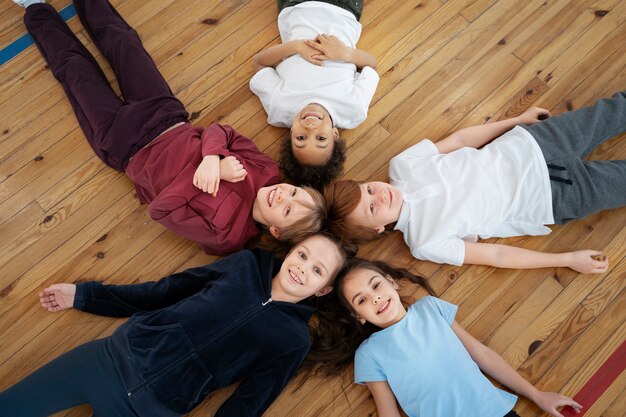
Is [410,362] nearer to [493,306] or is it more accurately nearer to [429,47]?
[493,306]

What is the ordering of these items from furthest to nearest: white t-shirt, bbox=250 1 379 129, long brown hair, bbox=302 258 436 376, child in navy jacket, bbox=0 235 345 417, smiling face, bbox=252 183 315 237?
white t-shirt, bbox=250 1 379 129 < long brown hair, bbox=302 258 436 376 < smiling face, bbox=252 183 315 237 < child in navy jacket, bbox=0 235 345 417

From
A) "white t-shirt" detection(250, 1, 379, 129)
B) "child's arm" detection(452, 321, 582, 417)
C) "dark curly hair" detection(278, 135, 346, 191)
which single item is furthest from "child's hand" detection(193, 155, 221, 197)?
"child's arm" detection(452, 321, 582, 417)

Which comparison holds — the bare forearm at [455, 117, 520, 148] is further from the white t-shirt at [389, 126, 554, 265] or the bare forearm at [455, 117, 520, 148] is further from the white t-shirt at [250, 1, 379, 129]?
the white t-shirt at [250, 1, 379, 129]

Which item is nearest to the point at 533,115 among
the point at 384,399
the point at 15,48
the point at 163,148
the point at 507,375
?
the point at 507,375

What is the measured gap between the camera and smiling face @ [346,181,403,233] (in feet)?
5.11

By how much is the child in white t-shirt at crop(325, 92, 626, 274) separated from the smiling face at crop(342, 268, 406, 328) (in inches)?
6.7

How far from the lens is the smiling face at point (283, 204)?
1.50m

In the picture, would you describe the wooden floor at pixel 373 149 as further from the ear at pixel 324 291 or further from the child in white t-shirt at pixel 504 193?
the ear at pixel 324 291

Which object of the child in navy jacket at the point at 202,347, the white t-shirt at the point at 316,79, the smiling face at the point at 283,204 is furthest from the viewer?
the white t-shirt at the point at 316,79

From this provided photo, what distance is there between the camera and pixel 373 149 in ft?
6.09

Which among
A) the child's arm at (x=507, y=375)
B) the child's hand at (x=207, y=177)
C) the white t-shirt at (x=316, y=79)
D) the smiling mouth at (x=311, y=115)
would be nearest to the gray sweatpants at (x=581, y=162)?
the child's arm at (x=507, y=375)

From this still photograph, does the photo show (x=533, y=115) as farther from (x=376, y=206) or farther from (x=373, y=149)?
(x=376, y=206)

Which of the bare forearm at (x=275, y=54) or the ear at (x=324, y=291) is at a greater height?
the bare forearm at (x=275, y=54)

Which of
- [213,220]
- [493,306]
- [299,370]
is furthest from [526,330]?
[213,220]
